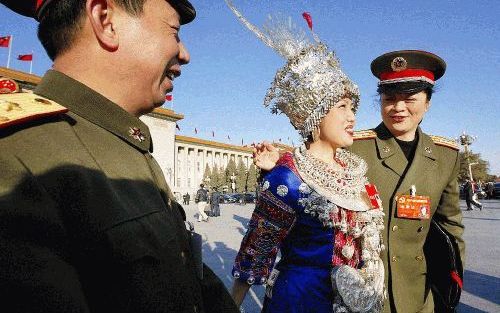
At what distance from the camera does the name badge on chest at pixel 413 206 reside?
2.65 m

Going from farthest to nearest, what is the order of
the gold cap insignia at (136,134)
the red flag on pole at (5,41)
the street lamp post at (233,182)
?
1. the street lamp post at (233,182)
2. the red flag on pole at (5,41)
3. the gold cap insignia at (136,134)

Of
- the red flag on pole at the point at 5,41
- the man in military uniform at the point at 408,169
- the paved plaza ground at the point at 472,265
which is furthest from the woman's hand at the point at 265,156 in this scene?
Answer: the red flag on pole at the point at 5,41

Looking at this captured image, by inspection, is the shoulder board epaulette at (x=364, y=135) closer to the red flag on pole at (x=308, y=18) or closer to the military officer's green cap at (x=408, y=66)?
the military officer's green cap at (x=408, y=66)

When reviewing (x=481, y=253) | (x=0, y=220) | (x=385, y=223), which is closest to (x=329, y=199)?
(x=385, y=223)

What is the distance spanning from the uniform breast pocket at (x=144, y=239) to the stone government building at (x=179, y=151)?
39161 millimetres

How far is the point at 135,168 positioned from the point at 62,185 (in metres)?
0.28

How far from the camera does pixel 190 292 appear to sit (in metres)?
1.05

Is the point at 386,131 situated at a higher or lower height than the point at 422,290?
higher

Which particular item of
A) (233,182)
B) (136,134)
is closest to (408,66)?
(136,134)

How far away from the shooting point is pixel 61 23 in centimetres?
113

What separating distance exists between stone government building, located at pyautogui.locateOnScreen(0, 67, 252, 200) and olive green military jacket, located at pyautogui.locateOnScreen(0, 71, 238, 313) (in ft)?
128

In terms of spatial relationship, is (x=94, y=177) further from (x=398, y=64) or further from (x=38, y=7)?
(x=398, y=64)

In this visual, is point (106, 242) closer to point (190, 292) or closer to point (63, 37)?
point (190, 292)

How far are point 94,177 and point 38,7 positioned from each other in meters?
0.63
